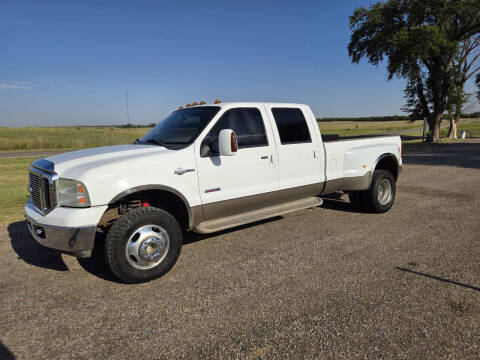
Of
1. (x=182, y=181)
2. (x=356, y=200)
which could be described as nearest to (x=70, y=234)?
(x=182, y=181)

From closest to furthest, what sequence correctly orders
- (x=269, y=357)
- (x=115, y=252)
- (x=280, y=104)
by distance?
(x=269, y=357) → (x=115, y=252) → (x=280, y=104)

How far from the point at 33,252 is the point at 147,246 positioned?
2112mm

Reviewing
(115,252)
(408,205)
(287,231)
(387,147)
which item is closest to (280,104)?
(287,231)

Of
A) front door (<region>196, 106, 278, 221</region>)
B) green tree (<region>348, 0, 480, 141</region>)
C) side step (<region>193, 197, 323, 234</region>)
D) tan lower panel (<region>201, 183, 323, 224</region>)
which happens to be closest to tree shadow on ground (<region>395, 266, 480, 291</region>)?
side step (<region>193, 197, 323, 234</region>)

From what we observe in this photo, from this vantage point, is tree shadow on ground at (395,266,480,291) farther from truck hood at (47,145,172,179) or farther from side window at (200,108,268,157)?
truck hood at (47,145,172,179)

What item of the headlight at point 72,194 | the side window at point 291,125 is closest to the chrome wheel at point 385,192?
the side window at point 291,125

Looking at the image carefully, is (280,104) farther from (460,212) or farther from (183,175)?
(460,212)

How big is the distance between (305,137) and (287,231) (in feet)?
5.00

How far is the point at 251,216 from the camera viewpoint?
15.2 feet

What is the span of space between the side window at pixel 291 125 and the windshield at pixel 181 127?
103cm

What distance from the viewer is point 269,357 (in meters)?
2.45

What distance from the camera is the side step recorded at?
13.8 ft

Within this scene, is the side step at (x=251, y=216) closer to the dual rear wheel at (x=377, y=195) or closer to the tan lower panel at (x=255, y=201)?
the tan lower panel at (x=255, y=201)

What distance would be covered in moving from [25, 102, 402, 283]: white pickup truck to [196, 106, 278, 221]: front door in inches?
0.5
